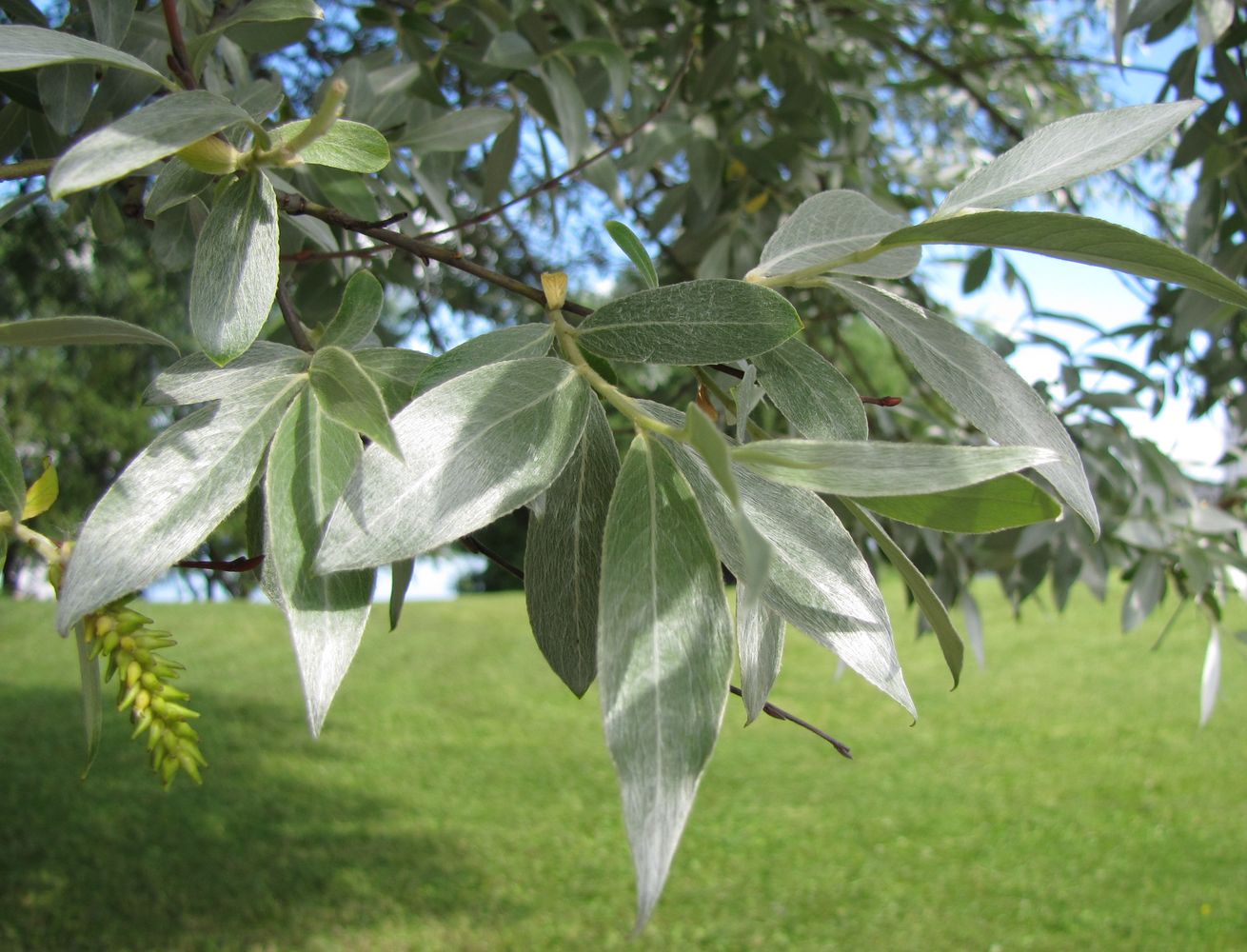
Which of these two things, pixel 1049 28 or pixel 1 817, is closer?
pixel 1 817

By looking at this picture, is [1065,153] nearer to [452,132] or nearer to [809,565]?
[809,565]

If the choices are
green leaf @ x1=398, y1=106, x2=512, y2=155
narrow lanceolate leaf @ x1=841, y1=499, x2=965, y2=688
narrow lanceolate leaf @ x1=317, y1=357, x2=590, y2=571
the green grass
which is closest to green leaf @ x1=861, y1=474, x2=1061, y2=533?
narrow lanceolate leaf @ x1=841, y1=499, x2=965, y2=688

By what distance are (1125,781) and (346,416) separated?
18.1 feet

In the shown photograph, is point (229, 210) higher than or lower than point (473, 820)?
higher

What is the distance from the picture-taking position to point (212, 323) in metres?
0.39

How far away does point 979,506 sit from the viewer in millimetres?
344

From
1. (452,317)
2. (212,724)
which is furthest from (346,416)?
(212,724)

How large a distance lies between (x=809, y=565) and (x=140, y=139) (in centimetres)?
27

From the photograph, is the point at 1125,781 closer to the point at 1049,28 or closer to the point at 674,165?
the point at 1049,28

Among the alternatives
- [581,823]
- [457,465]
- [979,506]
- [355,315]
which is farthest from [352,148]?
[581,823]

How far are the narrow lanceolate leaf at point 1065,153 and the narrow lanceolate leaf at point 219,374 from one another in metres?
0.27

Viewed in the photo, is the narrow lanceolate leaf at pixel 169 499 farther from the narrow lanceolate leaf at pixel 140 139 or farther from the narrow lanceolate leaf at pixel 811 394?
the narrow lanceolate leaf at pixel 811 394

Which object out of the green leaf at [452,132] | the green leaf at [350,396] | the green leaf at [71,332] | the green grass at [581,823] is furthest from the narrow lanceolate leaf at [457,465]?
the green grass at [581,823]

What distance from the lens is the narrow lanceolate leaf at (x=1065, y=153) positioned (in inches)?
16.2
